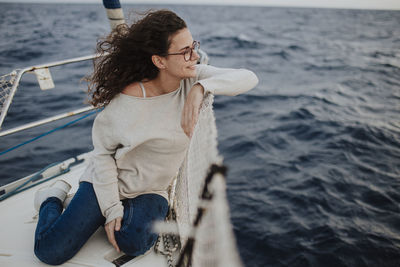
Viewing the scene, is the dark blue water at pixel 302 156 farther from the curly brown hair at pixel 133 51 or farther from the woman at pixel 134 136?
the woman at pixel 134 136

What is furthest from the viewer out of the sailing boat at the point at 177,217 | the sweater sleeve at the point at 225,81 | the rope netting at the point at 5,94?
the rope netting at the point at 5,94

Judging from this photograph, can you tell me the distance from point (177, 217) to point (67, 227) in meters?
0.64

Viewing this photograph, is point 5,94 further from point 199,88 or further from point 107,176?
→ point 199,88

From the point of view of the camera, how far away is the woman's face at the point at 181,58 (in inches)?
61.4

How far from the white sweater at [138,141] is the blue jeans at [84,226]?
2.6 inches

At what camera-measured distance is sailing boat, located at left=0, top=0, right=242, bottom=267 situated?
0.71 metres

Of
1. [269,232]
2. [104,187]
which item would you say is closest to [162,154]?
[104,187]

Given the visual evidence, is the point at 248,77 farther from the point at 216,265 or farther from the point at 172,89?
the point at 216,265

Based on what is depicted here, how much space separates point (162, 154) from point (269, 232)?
6.55ft

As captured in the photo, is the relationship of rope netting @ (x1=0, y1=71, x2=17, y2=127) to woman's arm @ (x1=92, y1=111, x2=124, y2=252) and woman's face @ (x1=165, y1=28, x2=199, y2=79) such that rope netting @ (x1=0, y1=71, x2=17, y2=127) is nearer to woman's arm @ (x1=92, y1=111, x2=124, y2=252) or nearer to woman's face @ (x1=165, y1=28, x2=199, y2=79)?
woman's arm @ (x1=92, y1=111, x2=124, y2=252)

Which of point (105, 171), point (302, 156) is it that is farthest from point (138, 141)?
point (302, 156)

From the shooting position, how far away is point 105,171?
1683mm

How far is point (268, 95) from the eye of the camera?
25.4 feet

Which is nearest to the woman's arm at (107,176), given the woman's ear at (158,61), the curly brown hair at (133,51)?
the curly brown hair at (133,51)
